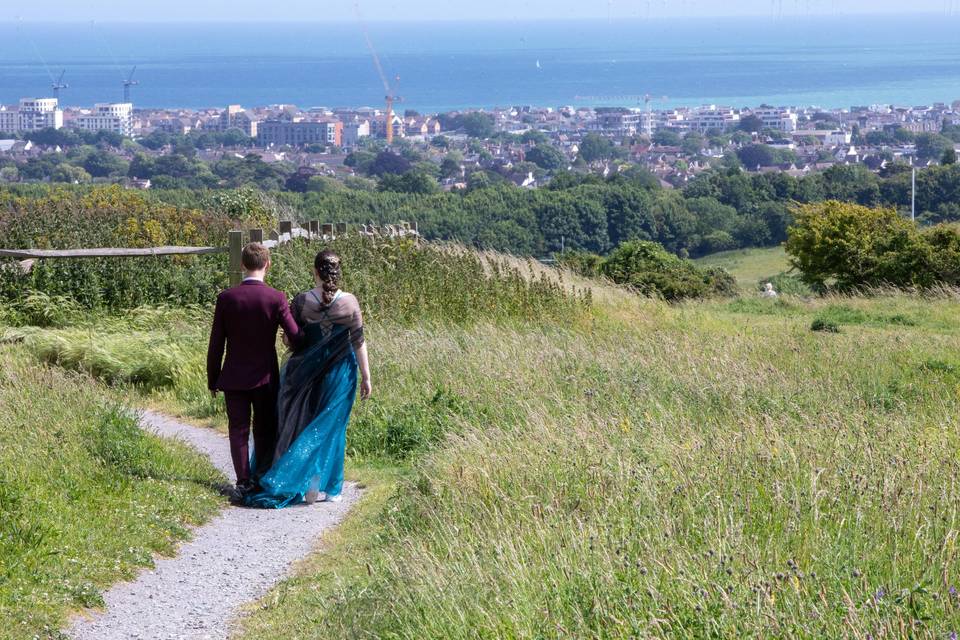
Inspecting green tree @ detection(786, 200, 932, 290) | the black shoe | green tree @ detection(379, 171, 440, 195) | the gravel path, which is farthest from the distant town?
the gravel path

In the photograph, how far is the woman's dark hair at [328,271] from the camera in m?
6.68

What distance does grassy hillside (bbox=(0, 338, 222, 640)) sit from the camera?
193 inches

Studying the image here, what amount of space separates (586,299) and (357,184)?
88.3 m

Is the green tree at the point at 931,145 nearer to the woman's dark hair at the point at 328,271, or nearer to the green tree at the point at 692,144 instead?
the green tree at the point at 692,144

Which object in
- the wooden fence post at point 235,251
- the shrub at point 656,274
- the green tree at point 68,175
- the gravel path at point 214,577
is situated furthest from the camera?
the green tree at point 68,175

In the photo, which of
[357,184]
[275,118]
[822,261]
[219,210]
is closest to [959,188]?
[357,184]

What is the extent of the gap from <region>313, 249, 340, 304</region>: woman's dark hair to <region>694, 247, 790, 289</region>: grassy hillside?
47.9 meters

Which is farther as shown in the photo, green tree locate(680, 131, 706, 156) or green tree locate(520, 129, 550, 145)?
green tree locate(520, 129, 550, 145)

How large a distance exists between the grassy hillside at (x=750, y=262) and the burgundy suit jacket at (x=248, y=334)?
48.0 meters

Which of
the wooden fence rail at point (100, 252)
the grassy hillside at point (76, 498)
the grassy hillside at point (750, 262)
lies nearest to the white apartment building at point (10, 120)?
the grassy hillside at point (750, 262)

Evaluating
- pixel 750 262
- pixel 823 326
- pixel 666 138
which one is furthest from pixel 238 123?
pixel 823 326

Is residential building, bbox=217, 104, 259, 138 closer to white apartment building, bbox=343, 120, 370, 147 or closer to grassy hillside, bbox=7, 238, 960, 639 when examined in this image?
white apartment building, bbox=343, 120, 370, 147

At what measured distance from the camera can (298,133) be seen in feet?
597

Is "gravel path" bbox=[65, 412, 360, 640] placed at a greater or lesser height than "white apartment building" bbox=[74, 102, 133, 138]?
lesser
